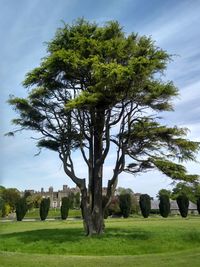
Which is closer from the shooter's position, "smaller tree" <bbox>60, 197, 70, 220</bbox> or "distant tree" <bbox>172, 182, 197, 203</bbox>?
"distant tree" <bbox>172, 182, 197, 203</bbox>

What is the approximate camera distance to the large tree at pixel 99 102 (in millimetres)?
21828

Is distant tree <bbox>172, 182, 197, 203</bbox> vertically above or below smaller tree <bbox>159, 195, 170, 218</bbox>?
below

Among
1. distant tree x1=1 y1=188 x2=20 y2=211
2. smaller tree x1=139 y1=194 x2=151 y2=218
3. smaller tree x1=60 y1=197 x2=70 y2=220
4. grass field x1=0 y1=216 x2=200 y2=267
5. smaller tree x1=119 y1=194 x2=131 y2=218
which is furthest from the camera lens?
smaller tree x1=139 y1=194 x2=151 y2=218

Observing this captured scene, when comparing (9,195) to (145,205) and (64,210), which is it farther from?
(145,205)

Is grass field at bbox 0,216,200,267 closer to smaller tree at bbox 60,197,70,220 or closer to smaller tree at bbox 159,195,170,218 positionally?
smaller tree at bbox 60,197,70,220

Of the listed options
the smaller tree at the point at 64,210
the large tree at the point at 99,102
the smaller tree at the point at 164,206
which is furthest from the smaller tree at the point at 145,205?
the large tree at the point at 99,102

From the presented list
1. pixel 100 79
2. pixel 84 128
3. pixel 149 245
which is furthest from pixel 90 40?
pixel 149 245

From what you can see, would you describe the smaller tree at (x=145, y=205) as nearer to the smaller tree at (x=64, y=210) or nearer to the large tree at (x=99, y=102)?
the smaller tree at (x=64, y=210)

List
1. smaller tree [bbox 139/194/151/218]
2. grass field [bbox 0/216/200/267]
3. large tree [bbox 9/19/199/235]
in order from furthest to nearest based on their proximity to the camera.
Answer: smaller tree [bbox 139/194/151/218] → large tree [bbox 9/19/199/235] → grass field [bbox 0/216/200/267]

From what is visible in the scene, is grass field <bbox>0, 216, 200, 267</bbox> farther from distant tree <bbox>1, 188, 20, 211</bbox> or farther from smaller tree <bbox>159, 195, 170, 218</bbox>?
smaller tree <bbox>159, 195, 170, 218</bbox>

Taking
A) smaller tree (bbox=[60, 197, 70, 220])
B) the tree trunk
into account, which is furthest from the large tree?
smaller tree (bbox=[60, 197, 70, 220])

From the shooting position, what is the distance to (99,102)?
22.5m

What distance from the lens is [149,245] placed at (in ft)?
59.1

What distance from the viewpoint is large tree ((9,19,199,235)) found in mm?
21828
